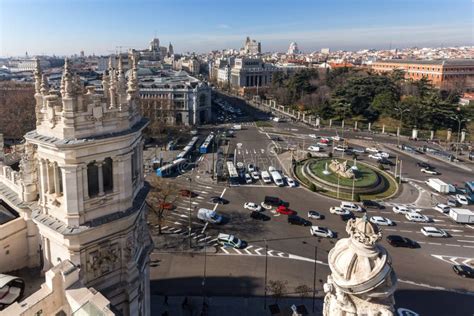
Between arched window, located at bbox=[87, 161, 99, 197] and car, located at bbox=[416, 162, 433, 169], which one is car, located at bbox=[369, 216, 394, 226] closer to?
car, located at bbox=[416, 162, 433, 169]

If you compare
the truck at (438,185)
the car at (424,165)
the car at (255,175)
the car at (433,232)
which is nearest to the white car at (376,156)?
the car at (424,165)

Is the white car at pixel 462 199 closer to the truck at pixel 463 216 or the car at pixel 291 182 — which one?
the truck at pixel 463 216

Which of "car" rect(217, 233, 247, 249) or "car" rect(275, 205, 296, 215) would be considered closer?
"car" rect(217, 233, 247, 249)

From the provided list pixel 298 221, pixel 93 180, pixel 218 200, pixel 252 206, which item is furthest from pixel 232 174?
pixel 93 180

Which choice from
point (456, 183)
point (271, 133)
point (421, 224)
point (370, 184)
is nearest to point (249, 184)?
point (370, 184)

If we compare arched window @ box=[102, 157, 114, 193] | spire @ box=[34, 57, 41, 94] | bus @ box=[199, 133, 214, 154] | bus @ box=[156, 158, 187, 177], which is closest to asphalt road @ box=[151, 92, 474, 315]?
bus @ box=[156, 158, 187, 177]

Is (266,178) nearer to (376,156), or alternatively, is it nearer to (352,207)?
(352,207)
